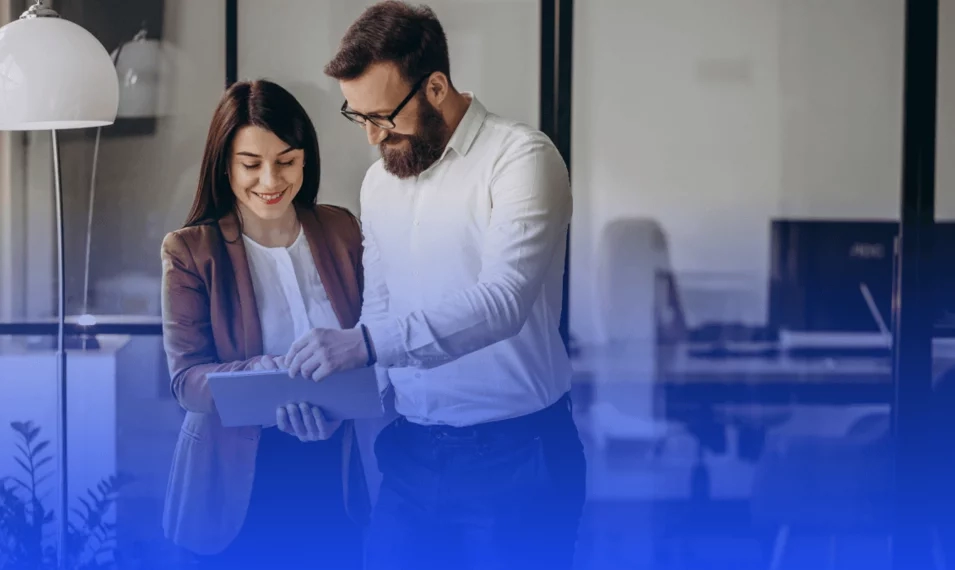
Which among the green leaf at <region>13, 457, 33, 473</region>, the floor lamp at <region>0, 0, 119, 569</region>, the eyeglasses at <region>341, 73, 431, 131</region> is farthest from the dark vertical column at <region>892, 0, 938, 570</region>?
the green leaf at <region>13, 457, 33, 473</region>

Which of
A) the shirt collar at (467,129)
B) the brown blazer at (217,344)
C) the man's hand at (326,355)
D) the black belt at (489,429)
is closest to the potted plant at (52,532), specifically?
the brown blazer at (217,344)

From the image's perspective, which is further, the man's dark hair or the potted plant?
the potted plant

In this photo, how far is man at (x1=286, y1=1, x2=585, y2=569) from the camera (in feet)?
7.02

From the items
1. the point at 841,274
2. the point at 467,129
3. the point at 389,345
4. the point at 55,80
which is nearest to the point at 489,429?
the point at 389,345

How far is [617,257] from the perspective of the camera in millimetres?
2346

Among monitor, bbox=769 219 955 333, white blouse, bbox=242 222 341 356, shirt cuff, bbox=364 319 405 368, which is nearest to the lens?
shirt cuff, bbox=364 319 405 368

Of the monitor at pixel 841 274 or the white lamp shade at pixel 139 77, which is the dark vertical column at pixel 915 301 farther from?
the white lamp shade at pixel 139 77

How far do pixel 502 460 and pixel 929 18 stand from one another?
1.52 m

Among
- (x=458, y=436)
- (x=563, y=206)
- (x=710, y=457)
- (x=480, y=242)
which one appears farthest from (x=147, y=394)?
(x=710, y=457)

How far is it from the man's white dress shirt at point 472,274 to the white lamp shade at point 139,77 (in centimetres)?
58

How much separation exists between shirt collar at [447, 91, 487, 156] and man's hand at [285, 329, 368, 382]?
0.49m

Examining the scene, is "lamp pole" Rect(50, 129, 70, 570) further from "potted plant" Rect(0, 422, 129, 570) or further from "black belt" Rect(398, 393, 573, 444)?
"black belt" Rect(398, 393, 573, 444)

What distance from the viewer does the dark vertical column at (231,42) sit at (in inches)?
89.3

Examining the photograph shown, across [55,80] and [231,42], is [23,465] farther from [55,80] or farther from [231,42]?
[231,42]
